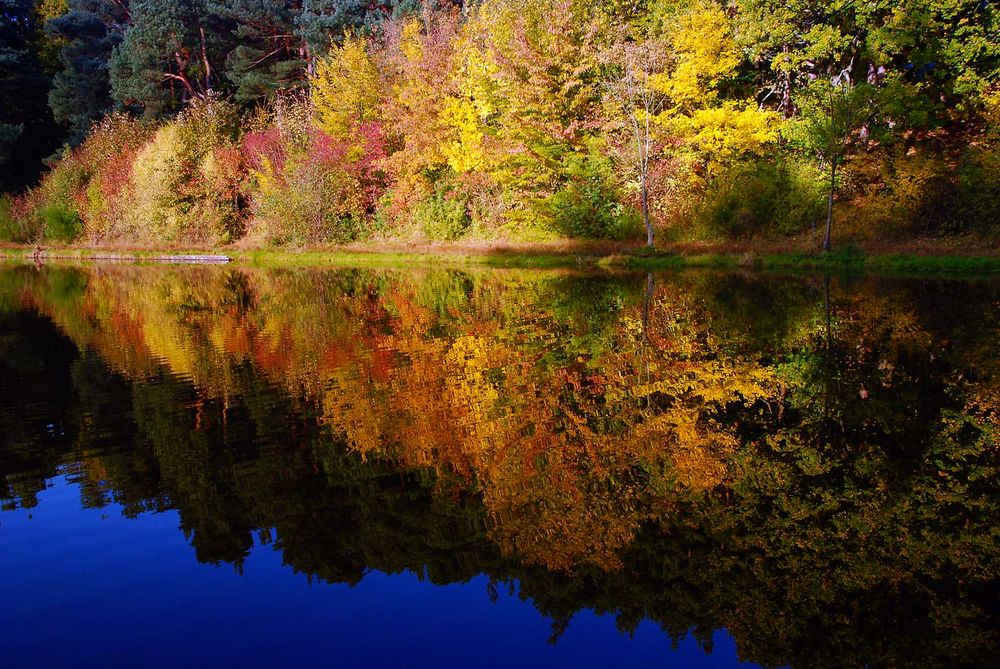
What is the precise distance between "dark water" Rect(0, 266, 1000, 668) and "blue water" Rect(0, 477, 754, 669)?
30 mm

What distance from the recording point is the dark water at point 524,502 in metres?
6.42

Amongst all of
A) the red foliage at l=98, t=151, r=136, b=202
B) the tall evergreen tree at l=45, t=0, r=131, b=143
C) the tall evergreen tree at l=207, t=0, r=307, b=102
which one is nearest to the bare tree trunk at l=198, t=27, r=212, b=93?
the tall evergreen tree at l=207, t=0, r=307, b=102

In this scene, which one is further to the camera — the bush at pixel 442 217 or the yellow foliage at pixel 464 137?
the bush at pixel 442 217

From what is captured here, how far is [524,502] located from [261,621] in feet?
10.8

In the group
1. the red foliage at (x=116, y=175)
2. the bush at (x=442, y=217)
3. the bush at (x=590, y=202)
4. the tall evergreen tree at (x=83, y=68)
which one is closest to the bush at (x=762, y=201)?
the bush at (x=590, y=202)

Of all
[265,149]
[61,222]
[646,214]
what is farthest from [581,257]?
[61,222]

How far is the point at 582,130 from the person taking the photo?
39094mm

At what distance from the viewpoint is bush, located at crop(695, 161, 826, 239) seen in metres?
32.4

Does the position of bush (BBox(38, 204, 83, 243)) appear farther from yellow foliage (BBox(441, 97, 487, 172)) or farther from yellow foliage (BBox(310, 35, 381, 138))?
yellow foliage (BBox(441, 97, 487, 172))

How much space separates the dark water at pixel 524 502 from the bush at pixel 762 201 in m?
15.6

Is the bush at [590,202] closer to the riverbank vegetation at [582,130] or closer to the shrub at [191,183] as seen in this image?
the riverbank vegetation at [582,130]

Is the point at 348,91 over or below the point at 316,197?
over

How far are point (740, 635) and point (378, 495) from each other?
480 cm

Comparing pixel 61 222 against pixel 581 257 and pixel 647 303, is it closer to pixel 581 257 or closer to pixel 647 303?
pixel 581 257
